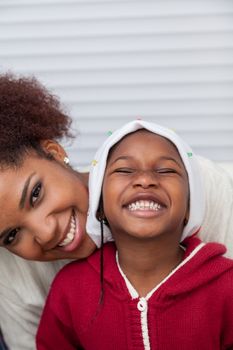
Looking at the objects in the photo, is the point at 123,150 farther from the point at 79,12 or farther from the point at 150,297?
the point at 79,12

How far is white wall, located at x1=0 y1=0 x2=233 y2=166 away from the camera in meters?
2.32

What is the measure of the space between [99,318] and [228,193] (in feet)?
1.85

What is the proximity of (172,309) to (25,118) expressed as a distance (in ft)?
2.23

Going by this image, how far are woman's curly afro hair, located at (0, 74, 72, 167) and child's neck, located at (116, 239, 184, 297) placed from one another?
14.6 inches

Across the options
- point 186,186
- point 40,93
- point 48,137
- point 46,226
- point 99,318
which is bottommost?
point 99,318

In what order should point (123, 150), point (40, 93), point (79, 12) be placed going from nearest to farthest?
point (123, 150), point (40, 93), point (79, 12)

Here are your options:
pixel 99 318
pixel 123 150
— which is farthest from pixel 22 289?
pixel 123 150

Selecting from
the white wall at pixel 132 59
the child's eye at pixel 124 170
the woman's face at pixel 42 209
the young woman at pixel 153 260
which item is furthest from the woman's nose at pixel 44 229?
the white wall at pixel 132 59

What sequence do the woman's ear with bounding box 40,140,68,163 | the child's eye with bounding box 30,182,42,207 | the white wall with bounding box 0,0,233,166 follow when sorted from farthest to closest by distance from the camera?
the white wall with bounding box 0,0,233,166
the woman's ear with bounding box 40,140,68,163
the child's eye with bounding box 30,182,42,207

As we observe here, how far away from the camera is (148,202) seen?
1.45 metres

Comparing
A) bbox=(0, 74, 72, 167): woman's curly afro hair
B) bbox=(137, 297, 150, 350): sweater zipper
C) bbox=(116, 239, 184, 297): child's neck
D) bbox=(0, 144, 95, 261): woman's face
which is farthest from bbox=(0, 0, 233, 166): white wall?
bbox=(137, 297, 150, 350): sweater zipper

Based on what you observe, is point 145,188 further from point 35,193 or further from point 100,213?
point 35,193

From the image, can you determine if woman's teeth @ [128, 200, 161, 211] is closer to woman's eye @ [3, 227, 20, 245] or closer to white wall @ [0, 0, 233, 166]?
woman's eye @ [3, 227, 20, 245]

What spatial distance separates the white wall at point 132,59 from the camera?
2324 mm
